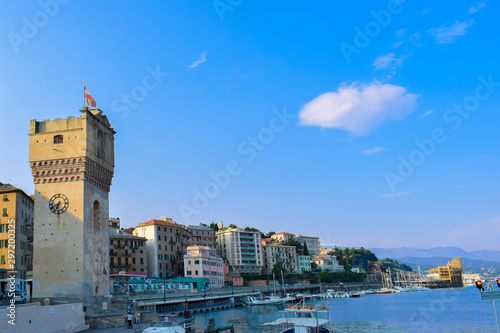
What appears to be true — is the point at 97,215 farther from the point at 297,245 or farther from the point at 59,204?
the point at 297,245

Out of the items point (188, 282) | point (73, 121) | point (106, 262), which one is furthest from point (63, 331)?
point (188, 282)

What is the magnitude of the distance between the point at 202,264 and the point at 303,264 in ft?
230

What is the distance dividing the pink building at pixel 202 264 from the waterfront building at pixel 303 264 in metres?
56.2

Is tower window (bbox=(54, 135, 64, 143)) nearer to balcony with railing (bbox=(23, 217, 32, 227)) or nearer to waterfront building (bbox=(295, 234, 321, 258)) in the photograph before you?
balcony with railing (bbox=(23, 217, 32, 227))

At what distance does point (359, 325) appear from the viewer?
51.2 m

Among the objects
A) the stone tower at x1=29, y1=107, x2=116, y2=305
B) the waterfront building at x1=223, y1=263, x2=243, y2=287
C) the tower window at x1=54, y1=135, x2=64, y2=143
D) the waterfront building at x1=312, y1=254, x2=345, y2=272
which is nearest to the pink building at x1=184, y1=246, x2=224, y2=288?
the waterfront building at x1=223, y1=263, x2=243, y2=287

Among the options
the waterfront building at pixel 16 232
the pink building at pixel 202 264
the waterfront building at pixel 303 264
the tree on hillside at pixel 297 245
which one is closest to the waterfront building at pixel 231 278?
the pink building at pixel 202 264

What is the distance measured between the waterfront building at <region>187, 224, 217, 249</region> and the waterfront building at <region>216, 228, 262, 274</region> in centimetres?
Answer: 483

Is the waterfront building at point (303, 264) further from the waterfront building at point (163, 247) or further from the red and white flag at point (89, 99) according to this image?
the red and white flag at point (89, 99)

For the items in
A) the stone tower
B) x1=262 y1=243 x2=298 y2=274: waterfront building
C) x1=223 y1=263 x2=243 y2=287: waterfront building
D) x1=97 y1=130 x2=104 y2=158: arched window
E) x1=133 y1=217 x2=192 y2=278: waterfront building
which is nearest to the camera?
the stone tower

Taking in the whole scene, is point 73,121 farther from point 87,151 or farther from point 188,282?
point 188,282

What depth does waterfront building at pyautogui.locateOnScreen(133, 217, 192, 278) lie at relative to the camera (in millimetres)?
98188

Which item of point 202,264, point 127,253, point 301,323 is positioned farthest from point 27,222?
point 301,323

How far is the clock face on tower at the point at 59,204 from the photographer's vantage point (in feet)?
131
